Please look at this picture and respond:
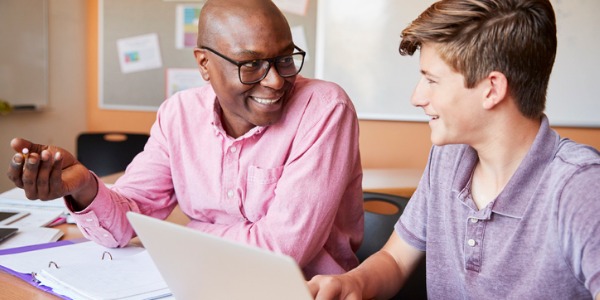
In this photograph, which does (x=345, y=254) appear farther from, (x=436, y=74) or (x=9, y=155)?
(x=9, y=155)

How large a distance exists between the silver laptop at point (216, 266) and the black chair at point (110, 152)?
2.15 m

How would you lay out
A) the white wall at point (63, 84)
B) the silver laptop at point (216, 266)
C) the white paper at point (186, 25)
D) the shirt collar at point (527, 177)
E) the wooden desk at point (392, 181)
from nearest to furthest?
the silver laptop at point (216, 266)
the shirt collar at point (527, 177)
the wooden desk at point (392, 181)
the white wall at point (63, 84)
the white paper at point (186, 25)

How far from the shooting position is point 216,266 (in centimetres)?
79

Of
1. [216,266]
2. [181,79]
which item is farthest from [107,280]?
[181,79]

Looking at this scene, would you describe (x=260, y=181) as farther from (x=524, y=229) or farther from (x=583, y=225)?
(x=583, y=225)

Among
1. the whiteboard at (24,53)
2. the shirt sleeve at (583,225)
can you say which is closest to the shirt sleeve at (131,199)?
the shirt sleeve at (583,225)

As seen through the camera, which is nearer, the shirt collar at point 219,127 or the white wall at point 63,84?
the shirt collar at point 219,127

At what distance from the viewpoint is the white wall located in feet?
11.9

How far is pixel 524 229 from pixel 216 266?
0.55 metres

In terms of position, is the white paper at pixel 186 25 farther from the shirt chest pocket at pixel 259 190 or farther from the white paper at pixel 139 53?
the shirt chest pocket at pixel 259 190

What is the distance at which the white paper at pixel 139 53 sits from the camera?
12.7 ft

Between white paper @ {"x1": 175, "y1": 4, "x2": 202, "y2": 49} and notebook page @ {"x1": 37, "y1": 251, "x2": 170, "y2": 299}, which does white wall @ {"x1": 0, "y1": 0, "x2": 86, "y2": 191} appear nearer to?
white paper @ {"x1": 175, "y1": 4, "x2": 202, "y2": 49}

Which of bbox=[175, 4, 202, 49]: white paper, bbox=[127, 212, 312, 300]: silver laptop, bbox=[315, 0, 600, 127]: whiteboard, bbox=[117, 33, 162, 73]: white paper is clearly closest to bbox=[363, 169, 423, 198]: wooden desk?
bbox=[315, 0, 600, 127]: whiteboard

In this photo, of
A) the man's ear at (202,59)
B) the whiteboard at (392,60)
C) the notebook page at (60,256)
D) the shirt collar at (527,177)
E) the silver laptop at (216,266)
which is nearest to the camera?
the silver laptop at (216,266)
